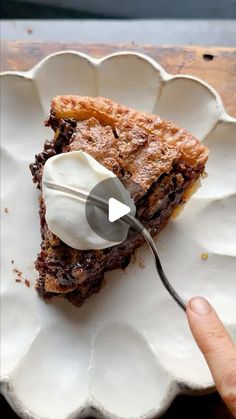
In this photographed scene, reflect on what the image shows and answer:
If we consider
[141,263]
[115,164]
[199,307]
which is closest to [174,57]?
[115,164]

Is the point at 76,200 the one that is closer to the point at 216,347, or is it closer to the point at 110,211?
the point at 110,211

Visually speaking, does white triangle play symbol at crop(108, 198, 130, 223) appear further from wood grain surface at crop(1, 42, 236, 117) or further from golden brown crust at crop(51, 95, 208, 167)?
wood grain surface at crop(1, 42, 236, 117)

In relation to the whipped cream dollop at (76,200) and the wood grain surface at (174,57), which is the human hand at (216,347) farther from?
the wood grain surface at (174,57)

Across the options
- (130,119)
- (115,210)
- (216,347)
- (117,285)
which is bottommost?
(117,285)

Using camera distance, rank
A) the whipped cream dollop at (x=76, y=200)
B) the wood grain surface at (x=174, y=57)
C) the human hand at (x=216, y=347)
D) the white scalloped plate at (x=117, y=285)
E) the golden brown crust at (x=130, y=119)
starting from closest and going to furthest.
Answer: the human hand at (x=216, y=347)
the whipped cream dollop at (x=76, y=200)
the white scalloped plate at (x=117, y=285)
the golden brown crust at (x=130, y=119)
the wood grain surface at (x=174, y=57)

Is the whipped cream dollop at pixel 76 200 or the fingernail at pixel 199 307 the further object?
the whipped cream dollop at pixel 76 200

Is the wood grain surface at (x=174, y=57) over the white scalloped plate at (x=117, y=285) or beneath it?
over

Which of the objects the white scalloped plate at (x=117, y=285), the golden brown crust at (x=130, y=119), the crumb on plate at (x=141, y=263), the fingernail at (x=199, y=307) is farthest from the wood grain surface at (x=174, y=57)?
the fingernail at (x=199, y=307)

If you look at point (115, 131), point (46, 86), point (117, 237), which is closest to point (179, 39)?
point (46, 86)
